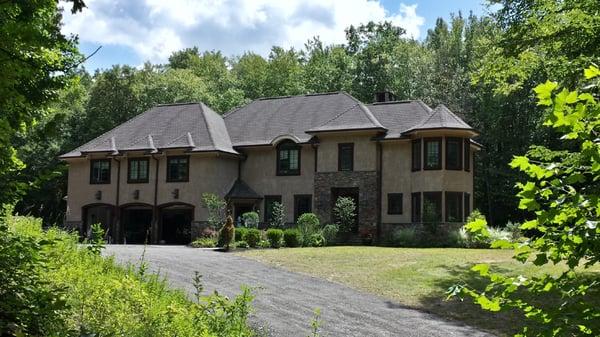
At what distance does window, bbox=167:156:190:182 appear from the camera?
32.9 m

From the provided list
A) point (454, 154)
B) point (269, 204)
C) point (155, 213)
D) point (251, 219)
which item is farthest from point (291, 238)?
point (155, 213)

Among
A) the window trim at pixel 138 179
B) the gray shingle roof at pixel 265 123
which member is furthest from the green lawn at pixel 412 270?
the window trim at pixel 138 179

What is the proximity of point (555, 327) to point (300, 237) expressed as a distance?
24.4 metres

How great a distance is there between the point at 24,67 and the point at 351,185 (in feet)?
86.6

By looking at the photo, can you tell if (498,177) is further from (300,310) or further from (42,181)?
(42,181)

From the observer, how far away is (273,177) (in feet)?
108

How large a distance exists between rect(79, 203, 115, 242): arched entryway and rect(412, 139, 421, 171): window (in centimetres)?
1707

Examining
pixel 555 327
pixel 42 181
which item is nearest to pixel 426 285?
pixel 42 181

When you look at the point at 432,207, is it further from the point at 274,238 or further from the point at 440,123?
the point at 274,238

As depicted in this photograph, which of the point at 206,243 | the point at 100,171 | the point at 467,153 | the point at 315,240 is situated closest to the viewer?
the point at 206,243

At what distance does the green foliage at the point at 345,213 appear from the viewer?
98.1 feet

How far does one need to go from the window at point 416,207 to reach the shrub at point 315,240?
5156 millimetres

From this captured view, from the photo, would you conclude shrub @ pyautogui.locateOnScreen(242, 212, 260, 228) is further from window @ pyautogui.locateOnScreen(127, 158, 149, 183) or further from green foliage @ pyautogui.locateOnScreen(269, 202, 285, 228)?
window @ pyautogui.locateOnScreen(127, 158, 149, 183)

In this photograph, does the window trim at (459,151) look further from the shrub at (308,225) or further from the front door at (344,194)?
the shrub at (308,225)
